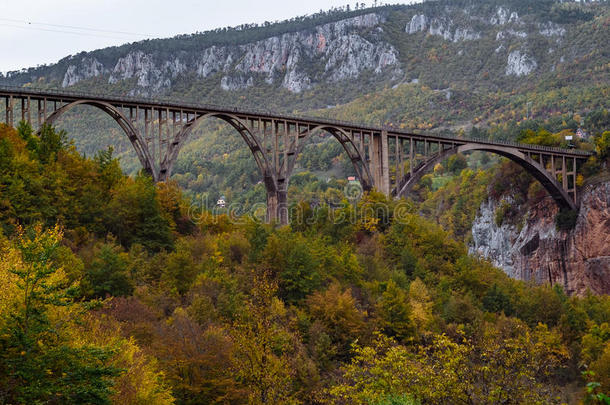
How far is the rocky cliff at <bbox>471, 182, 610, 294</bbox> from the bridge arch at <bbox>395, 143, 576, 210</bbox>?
262 centimetres

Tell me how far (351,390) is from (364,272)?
22509mm

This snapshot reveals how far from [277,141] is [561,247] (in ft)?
144

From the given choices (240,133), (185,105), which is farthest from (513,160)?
(185,105)

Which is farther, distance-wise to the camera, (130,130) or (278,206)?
(278,206)

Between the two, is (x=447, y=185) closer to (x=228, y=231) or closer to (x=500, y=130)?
(x=500, y=130)

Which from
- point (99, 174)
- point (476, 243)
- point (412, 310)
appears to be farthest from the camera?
point (476, 243)

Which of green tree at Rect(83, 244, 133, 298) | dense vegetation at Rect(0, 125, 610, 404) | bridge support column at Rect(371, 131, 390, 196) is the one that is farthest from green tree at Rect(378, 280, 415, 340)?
bridge support column at Rect(371, 131, 390, 196)

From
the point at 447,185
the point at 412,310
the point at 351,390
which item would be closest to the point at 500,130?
the point at 447,185

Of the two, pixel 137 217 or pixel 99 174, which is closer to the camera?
pixel 137 217

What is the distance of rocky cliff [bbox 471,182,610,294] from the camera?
7144cm

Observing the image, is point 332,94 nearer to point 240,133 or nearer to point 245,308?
point 240,133

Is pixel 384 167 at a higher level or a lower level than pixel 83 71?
lower

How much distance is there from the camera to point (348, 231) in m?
49.1

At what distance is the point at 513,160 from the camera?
234 ft
